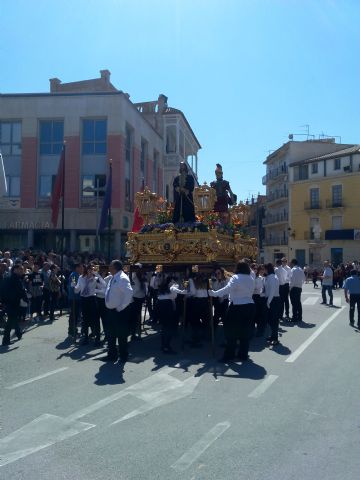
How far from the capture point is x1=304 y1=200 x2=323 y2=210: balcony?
50.4 metres

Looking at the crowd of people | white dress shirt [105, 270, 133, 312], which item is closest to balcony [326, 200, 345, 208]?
the crowd of people

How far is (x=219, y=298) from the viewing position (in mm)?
11539

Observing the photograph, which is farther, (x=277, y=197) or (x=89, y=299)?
(x=277, y=197)

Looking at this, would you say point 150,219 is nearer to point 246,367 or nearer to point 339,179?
point 246,367

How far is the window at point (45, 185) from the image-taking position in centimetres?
3200

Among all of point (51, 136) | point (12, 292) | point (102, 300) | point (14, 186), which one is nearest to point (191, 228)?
point (102, 300)

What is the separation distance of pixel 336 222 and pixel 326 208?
66.9 inches

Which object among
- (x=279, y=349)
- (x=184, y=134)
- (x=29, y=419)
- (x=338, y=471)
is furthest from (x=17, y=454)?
(x=184, y=134)

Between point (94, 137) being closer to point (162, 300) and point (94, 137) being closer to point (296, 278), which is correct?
point (296, 278)

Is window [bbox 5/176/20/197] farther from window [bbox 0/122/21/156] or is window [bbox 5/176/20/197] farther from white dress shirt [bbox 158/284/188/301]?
white dress shirt [bbox 158/284/188/301]

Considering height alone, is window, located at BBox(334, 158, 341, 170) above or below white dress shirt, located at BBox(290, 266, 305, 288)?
above

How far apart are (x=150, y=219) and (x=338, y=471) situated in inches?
369

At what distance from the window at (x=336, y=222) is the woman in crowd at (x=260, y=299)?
39.0 m

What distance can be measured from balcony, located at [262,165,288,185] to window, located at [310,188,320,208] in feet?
15.8
